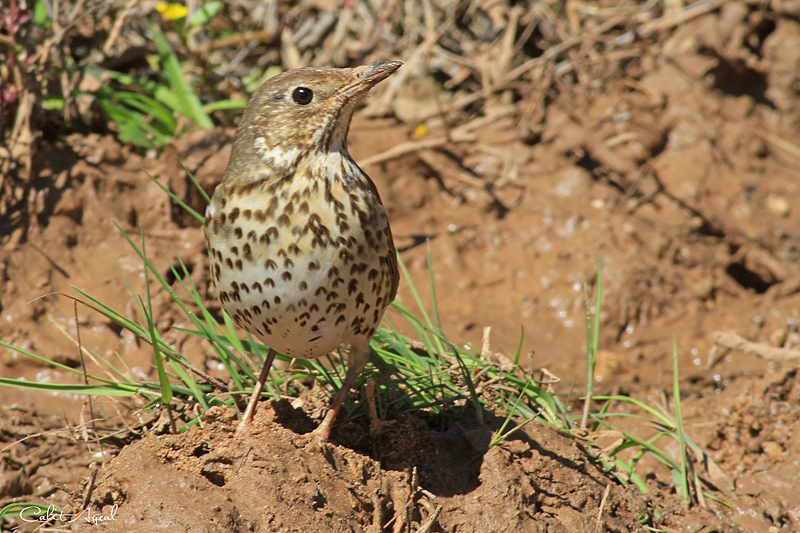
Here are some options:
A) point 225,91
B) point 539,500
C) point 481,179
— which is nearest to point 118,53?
point 225,91

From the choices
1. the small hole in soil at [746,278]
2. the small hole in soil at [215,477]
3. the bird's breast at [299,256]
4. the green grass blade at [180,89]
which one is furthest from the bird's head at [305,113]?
the small hole in soil at [746,278]

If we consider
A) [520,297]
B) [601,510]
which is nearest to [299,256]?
→ [601,510]

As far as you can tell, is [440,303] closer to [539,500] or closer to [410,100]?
[410,100]

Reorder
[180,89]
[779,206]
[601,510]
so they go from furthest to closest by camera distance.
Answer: [779,206], [180,89], [601,510]

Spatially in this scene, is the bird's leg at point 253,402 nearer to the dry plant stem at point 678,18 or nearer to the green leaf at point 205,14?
the green leaf at point 205,14

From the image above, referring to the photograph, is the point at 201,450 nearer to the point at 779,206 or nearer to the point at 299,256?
the point at 299,256

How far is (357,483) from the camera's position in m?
3.02

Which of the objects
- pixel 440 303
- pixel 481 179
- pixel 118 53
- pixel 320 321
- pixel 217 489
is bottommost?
pixel 440 303

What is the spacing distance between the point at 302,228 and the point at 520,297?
3.49 meters

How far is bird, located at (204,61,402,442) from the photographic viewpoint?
9.73ft

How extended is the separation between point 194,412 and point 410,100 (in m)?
4.35

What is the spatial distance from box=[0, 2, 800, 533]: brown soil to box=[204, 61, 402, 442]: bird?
428 millimetres

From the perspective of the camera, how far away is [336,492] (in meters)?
2.95

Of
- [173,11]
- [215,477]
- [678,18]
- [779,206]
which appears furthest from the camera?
[678,18]
